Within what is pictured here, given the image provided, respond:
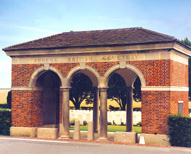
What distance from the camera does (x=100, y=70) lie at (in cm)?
2183

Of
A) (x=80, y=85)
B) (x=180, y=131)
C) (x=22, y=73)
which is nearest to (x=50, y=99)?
(x=22, y=73)

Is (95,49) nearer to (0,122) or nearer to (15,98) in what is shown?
(15,98)

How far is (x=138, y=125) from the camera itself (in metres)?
35.2

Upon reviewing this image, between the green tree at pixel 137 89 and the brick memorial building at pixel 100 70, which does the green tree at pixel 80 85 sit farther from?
the brick memorial building at pixel 100 70

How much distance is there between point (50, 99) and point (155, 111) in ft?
30.2

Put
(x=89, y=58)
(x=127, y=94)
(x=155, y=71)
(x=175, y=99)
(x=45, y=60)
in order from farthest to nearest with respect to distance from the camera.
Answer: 1. (x=127, y=94)
2. (x=45, y=60)
3. (x=89, y=58)
4. (x=175, y=99)
5. (x=155, y=71)

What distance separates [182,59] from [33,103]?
10.9 metres

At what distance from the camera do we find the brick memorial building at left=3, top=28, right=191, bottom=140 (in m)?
20.4

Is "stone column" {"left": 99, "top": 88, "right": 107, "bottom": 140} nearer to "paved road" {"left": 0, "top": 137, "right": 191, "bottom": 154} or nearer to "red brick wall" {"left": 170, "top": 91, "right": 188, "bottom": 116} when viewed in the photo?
"paved road" {"left": 0, "top": 137, "right": 191, "bottom": 154}

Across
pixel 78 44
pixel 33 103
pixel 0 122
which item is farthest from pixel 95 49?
pixel 0 122

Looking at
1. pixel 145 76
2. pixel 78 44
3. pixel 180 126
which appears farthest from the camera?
pixel 78 44

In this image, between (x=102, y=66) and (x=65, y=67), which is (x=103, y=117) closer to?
(x=102, y=66)

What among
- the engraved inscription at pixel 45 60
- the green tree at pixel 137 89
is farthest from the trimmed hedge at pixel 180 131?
the green tree at pixel 137 89

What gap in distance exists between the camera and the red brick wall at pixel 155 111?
20.2 meters
